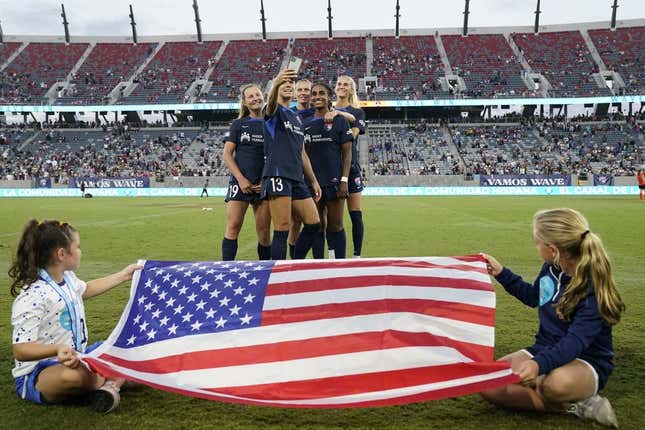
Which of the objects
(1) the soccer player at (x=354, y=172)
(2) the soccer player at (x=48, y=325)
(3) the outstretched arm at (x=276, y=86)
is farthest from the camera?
(1) the soccer player at (x=354, y=172)

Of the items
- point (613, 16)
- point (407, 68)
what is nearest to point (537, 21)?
point (613, 16)

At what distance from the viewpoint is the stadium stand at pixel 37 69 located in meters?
49.0

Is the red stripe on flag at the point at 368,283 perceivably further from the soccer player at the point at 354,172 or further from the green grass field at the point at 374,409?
the soccer player at the point at 354,172

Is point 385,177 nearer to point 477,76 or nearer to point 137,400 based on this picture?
point 477,76

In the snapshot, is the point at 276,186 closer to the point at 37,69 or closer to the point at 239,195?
the point at 239,195

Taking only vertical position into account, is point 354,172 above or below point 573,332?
above

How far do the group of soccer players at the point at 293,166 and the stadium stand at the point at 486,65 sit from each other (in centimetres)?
4295

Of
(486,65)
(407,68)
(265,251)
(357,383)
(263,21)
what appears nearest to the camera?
(357,383)

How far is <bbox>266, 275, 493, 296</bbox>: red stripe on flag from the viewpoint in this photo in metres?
3.09

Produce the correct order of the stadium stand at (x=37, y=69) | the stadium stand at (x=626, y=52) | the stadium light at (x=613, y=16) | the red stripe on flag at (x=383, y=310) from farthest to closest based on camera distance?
the stadium light at (x=613, y=16)
the stadium stand at (x=37, y=69)
the stadium stand at (x=626, y=52)
the red stripe on flag at (x=383, y=310)

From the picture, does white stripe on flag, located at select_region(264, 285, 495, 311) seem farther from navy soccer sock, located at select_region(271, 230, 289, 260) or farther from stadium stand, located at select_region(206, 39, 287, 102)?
stadium stand, located at select_region(206, 39, 287, 102)

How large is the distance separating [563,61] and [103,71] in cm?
4802

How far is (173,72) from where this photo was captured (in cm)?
5225

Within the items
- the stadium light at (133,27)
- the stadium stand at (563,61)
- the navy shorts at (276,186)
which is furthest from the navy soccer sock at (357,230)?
the stadium light at (133,27)
